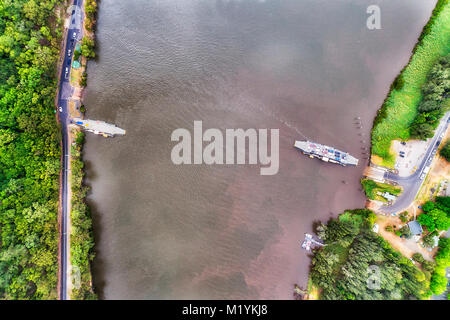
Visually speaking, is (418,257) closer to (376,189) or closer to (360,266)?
(360,266)

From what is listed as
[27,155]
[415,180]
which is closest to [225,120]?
[27,155]

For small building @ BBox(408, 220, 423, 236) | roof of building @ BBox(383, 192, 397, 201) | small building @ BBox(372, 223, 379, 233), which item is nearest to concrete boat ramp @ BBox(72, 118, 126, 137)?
small building @ BBox(372, 223, 379, 233)

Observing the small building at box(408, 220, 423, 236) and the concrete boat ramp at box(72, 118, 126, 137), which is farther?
the concrete boat ramp at box(72, 118, 126, 137)

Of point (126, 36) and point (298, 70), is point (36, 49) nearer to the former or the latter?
point (126, 36)

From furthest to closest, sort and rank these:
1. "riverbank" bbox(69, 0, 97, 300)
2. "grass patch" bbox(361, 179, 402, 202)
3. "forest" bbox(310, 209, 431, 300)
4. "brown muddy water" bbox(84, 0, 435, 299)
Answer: "grass patch" bbox(361, 179, 402, 202), "brown muddy water" bbox(84, 0, 435, 299), "riverbank" bbox(69, 0, 97, 300), "forest" bbox(310, 209, 431, 300)

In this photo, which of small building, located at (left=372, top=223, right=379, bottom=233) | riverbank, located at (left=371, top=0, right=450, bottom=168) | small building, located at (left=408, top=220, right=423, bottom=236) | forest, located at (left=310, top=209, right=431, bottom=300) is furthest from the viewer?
riverbank, located at (left=371, top=0, right=450, bottom=168)

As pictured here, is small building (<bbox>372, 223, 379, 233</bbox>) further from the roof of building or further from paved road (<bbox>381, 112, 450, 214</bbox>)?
the roof of building
